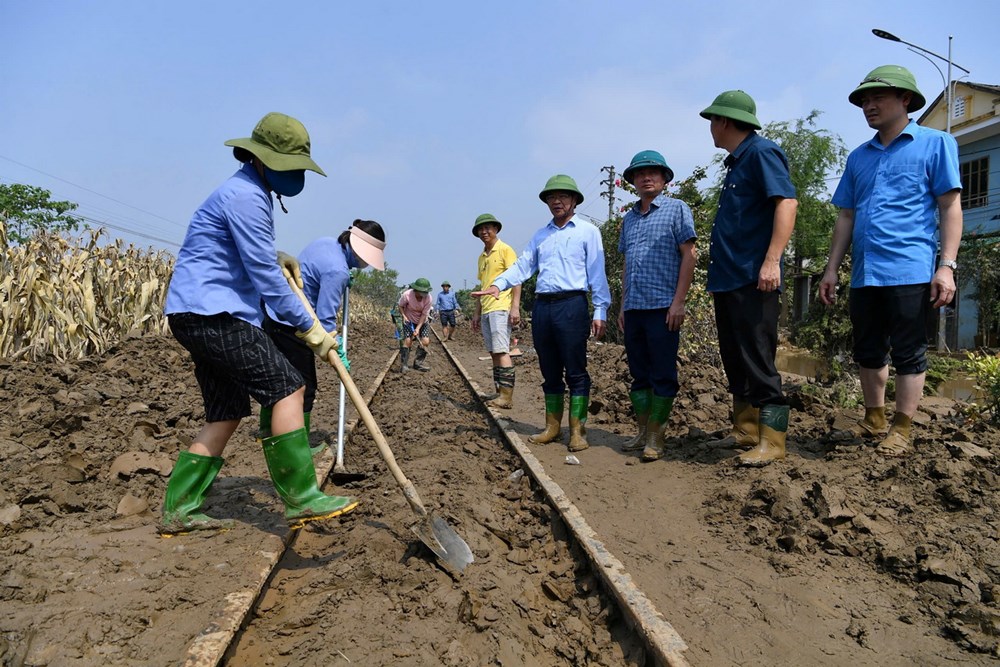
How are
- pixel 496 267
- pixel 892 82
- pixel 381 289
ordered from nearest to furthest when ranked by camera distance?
1. pixel 892 82
2. pixel 496 267
3. pixel 381 289

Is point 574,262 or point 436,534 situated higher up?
point 574,262

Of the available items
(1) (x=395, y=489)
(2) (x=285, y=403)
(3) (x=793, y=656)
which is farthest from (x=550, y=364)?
(3) (x=793, y=656)

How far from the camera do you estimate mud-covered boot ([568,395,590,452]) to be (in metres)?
5.41

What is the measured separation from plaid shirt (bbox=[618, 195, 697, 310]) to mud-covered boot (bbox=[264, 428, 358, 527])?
2647 mm

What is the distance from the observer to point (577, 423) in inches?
215

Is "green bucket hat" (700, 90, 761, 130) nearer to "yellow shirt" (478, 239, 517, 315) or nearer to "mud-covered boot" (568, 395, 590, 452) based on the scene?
"mud-covered boot" (568, 395, 590, 452)

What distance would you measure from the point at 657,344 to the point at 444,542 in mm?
2391

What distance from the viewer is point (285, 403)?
3395 millimetres

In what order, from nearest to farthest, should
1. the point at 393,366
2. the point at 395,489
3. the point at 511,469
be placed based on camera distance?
the point at 395,489 → the point at 511,469 → the point at 393,366

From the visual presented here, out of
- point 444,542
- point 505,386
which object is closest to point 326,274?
point 444,542

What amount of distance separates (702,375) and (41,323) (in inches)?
318

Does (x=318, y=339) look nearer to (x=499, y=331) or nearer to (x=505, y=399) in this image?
(x=499, y=331)

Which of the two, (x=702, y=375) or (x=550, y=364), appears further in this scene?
(x=702, y=375)

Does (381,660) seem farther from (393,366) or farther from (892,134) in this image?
(393,366)
